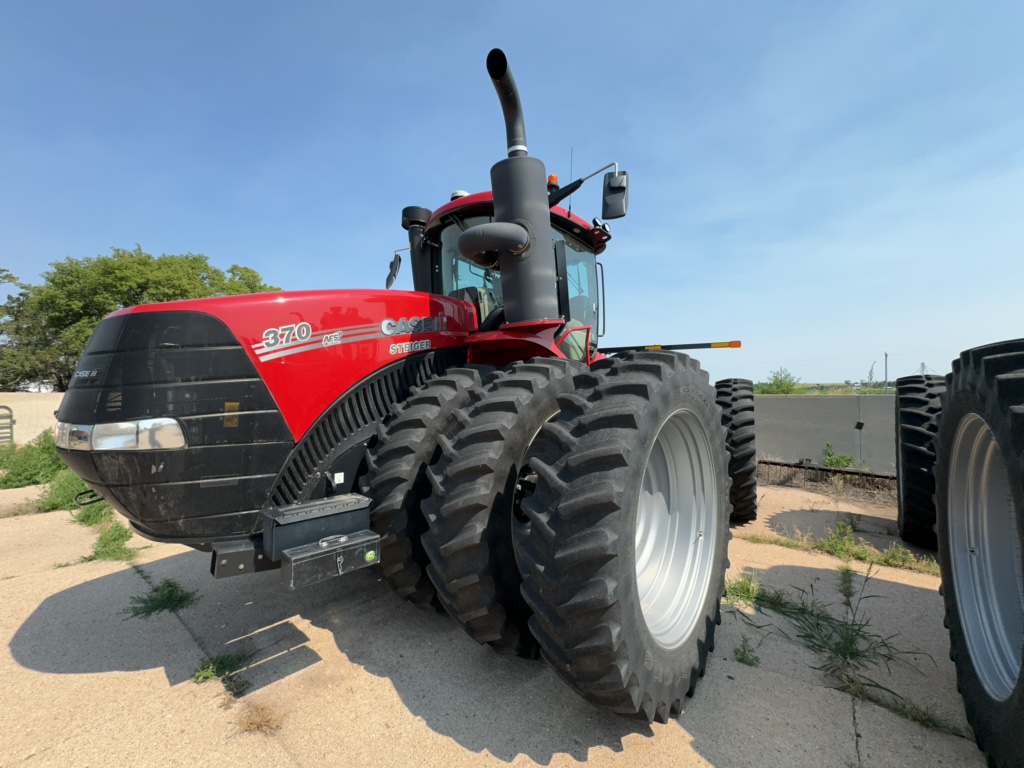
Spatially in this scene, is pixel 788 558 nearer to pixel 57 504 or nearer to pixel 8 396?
pixel 57 504

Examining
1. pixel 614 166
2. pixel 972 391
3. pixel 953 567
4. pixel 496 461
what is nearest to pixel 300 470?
pixel 496 461

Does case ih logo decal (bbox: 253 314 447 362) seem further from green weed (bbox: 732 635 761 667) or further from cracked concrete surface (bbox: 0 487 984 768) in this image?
green weed (bbox: 732 635 761 667)

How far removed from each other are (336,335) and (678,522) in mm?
1844

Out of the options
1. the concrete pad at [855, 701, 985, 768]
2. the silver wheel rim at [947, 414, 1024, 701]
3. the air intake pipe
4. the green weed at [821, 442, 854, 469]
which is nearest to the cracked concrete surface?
the concrete pad at [855, 701, 985, 768]

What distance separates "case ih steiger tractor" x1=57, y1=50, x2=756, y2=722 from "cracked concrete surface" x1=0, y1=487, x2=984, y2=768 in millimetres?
229

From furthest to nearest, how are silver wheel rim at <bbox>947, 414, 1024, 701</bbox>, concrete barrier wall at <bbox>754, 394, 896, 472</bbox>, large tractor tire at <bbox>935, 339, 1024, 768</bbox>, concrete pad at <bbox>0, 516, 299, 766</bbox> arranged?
concrete barrier wall at <bbox>754, 394, 896, 472</bbox> → silver wheel rim at <bbox>947, 414, 1024, 701</bbox> → concrete pad at <bbox>0, 516, 299, 766</bbox> → large tractor tire at <bbox>935, 339, 1024, 768</bbox>

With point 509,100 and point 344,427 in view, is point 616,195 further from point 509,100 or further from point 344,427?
point 344,427

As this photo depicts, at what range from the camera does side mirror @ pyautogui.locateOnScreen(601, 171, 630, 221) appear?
9.82 feet

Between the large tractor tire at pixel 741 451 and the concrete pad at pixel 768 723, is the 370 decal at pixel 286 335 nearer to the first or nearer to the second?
the concrete pad at pixel 768 723

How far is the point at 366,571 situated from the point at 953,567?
10.2 feet

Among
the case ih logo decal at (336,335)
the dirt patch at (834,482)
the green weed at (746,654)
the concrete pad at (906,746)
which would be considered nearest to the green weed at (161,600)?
the case ih logo decal at (336,335)

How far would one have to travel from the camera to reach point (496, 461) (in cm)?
189

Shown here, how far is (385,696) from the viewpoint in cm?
204

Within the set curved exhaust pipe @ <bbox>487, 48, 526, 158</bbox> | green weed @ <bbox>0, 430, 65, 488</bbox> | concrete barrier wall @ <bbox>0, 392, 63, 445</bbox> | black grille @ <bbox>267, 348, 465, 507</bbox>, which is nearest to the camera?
black grille @ <bbox>267, 348, 465, 507</bbox>
